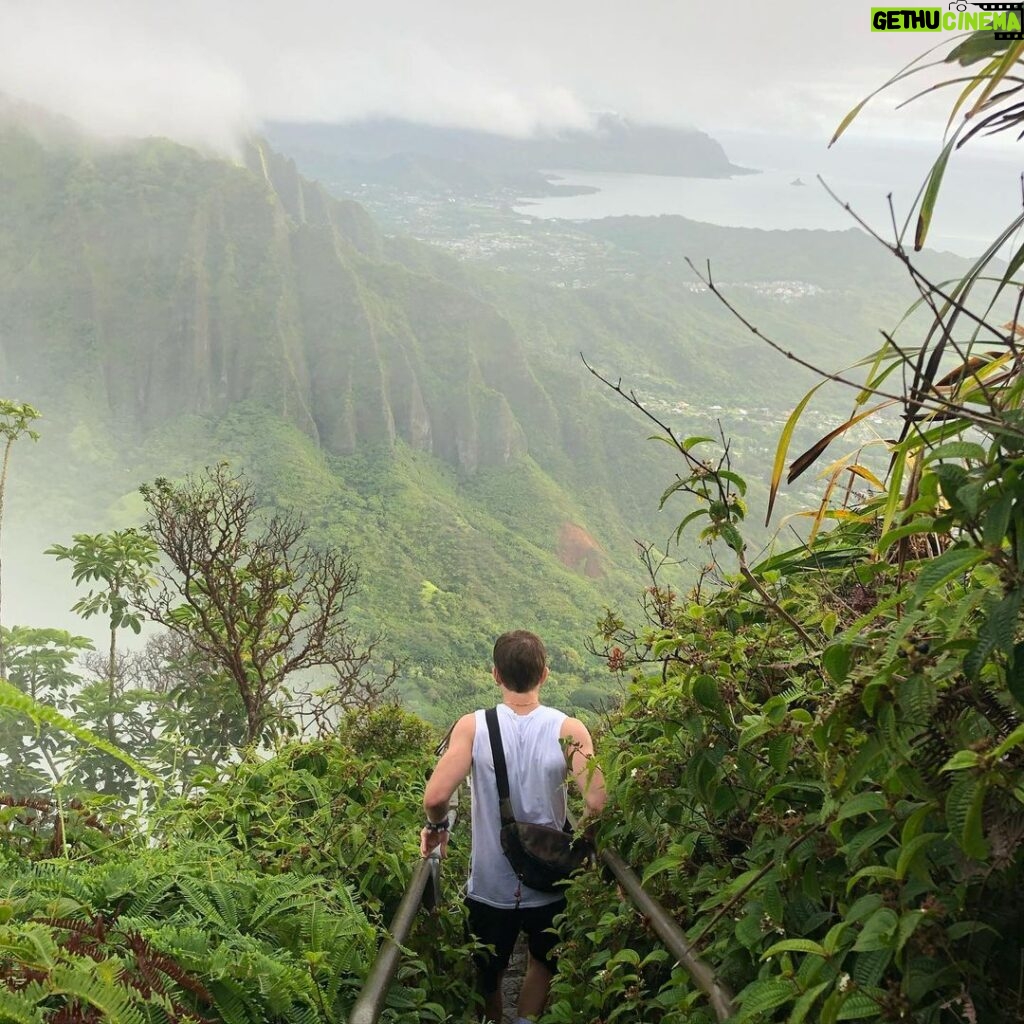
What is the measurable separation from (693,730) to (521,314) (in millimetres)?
132827

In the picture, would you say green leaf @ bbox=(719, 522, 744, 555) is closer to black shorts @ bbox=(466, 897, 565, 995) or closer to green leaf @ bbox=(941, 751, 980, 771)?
green leaf @ bbox=(941, 751, 980, 771)

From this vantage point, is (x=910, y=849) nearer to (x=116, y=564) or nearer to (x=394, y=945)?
(x=394, y=945)

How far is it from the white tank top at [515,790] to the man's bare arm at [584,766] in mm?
37

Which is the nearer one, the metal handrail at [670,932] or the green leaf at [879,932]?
the green leaf at [879,932]

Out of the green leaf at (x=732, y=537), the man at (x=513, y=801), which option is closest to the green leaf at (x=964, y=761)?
the green leaf at (x=732, y=537)

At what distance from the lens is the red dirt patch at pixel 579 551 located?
72812mm

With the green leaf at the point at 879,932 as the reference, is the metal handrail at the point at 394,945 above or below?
below

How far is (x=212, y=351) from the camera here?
8694cm

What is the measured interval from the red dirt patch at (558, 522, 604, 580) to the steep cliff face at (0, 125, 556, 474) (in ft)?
46.9

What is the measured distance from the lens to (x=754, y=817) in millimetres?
1585

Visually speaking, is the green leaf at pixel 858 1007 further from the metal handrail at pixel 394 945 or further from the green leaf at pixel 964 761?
the metal handrail at pixel 394 945

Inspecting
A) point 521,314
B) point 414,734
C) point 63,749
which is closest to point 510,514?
point 521,314

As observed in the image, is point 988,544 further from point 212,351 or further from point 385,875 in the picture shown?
Result: point 212,351

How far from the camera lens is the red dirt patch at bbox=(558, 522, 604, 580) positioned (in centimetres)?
7281
